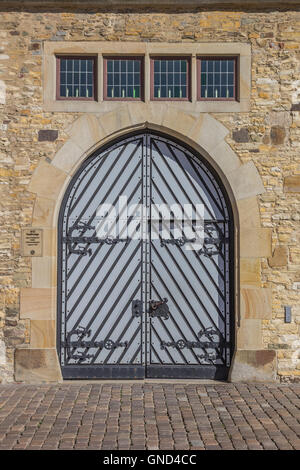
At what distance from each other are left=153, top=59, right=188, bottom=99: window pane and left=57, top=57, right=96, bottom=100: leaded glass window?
2.55 feet

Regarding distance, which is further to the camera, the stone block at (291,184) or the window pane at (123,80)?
the window pane at (123,80)

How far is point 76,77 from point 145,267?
2446 millimetres

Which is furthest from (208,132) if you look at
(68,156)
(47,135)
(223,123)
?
(47,135)

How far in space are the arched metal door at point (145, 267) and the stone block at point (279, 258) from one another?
495 millimetres

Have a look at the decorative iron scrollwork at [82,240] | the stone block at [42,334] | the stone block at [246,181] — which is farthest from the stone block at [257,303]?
the stone block at [42,334]

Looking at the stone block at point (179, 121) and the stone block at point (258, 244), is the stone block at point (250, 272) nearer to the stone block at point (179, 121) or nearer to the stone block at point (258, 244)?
the stone block at point (258, 244)

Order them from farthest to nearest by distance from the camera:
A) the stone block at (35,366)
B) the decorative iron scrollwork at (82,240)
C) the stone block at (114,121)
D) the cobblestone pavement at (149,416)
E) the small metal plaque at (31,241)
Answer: the decorative iron scrollwork at (82,240) < the stone block at (114,121) < the small metal plaque at (31,241) < the stone block at (35,366) < the cobblestone pavement at (149,416)

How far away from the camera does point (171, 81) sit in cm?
766

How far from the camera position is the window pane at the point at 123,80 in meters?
7.64

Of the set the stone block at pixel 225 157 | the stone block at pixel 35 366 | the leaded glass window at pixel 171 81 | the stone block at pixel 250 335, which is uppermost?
the leaded glass window at pixel 171 81

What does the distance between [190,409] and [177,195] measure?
2.63 m

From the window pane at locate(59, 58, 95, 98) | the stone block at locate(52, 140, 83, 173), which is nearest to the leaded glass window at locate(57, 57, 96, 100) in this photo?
the window pane at locate(59, 58, 95, 98)

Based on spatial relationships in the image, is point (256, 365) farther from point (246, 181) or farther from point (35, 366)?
point (35, 366)

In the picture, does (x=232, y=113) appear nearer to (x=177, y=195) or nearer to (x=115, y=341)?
(x=177, y=195)
